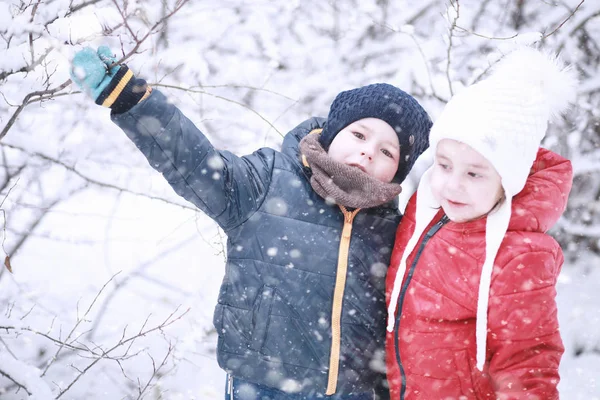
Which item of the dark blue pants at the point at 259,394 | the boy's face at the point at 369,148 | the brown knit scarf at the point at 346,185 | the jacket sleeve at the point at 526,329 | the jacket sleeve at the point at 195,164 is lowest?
the dark blue pants at the point at 259,394

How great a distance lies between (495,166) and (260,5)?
3.80m

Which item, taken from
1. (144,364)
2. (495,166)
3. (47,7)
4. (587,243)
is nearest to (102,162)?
(144,364)

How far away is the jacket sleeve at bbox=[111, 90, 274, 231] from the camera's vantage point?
1545 millimetres

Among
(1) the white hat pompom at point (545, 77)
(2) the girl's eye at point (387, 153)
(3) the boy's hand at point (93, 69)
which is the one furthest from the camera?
(2) the girl's eye at point (387, 153)

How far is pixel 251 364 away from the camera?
186 centimetres

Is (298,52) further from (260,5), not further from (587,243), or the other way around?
(587,243)

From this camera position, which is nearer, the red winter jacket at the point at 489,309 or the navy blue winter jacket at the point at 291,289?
the red winter jacket at the point at 489,309

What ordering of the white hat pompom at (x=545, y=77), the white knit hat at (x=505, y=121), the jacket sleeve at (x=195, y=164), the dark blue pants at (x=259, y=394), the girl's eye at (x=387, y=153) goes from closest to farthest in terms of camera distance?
the jacket sleeve at (x=195, y=164)
the white knit hat at (x=505, y=121)
the white hat pompom at (x=545, y=77)
the dark blue pants at (x=259, y=394)
the girl's eye at (x=387, y=153)

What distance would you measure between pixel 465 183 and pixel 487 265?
30 cm

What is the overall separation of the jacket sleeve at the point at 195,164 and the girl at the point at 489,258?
676 mm

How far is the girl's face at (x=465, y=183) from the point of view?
171cm

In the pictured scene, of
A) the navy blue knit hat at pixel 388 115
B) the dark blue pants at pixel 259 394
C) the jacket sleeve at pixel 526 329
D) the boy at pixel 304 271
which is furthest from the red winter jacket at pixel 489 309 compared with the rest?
the navy blue knit hat at pixel 388 115

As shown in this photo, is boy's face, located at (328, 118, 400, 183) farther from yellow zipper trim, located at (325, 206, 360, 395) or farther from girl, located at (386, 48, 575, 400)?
yellow zipper trim, located at (325, 206, 360, 395)

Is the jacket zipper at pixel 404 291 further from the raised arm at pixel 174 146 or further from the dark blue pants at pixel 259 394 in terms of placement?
the raised arm at pixel 174 146
